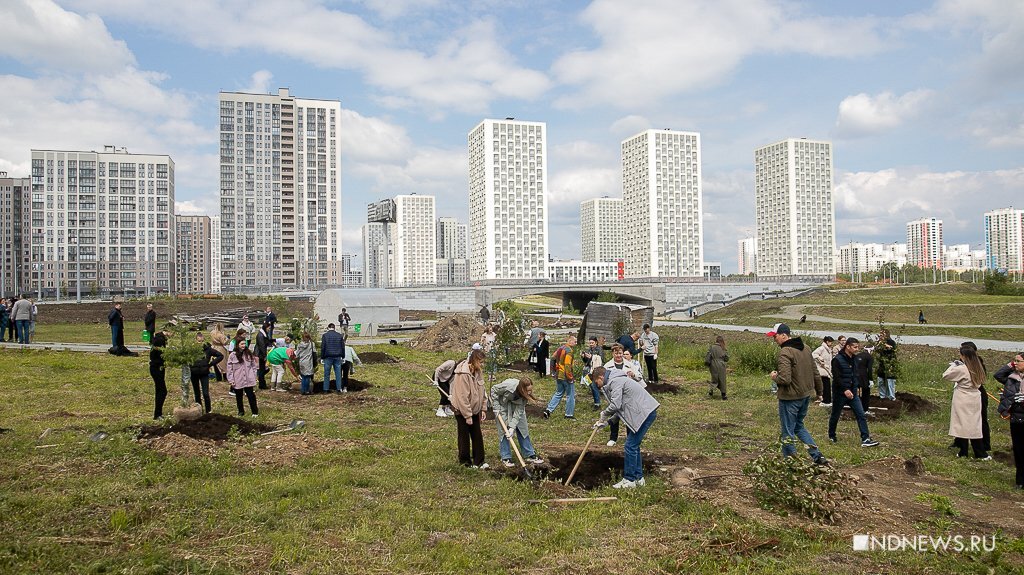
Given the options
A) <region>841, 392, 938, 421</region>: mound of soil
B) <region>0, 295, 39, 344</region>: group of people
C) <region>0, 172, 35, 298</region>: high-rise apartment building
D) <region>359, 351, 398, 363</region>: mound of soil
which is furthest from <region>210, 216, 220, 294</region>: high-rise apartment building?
<region>841, 392, 938, 421</region>: mound of soil

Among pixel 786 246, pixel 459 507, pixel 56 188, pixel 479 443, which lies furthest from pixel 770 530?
pixel 786 246

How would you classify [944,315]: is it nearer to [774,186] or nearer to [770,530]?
[770,530]

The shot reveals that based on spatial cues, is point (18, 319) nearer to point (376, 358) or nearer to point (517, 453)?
point (376, 358)

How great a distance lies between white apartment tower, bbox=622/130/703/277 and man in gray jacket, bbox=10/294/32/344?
131185mm

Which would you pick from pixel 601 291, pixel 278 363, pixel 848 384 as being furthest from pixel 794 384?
pixel 601 291

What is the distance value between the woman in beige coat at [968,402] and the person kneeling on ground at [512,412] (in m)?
6.70

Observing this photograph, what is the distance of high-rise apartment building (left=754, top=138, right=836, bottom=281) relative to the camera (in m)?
149

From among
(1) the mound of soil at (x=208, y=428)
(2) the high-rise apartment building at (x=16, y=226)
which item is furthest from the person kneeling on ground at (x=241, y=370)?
(2) the high-rise apartment building at (x=16, y=226)

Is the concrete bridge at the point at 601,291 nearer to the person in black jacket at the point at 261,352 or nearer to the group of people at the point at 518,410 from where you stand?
the person in black jacket at the point at 261,352

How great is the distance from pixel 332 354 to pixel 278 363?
182cm

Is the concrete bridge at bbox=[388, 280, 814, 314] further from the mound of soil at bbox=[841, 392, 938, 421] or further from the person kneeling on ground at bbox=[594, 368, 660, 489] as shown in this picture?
the person kneeling on ground at bbox=[594, 368, 660, 489]

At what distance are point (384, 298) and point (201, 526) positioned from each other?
3716cm

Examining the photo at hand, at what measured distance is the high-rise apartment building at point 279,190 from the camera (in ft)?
390

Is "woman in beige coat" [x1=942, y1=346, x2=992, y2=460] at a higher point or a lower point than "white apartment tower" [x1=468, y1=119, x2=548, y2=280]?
lower
